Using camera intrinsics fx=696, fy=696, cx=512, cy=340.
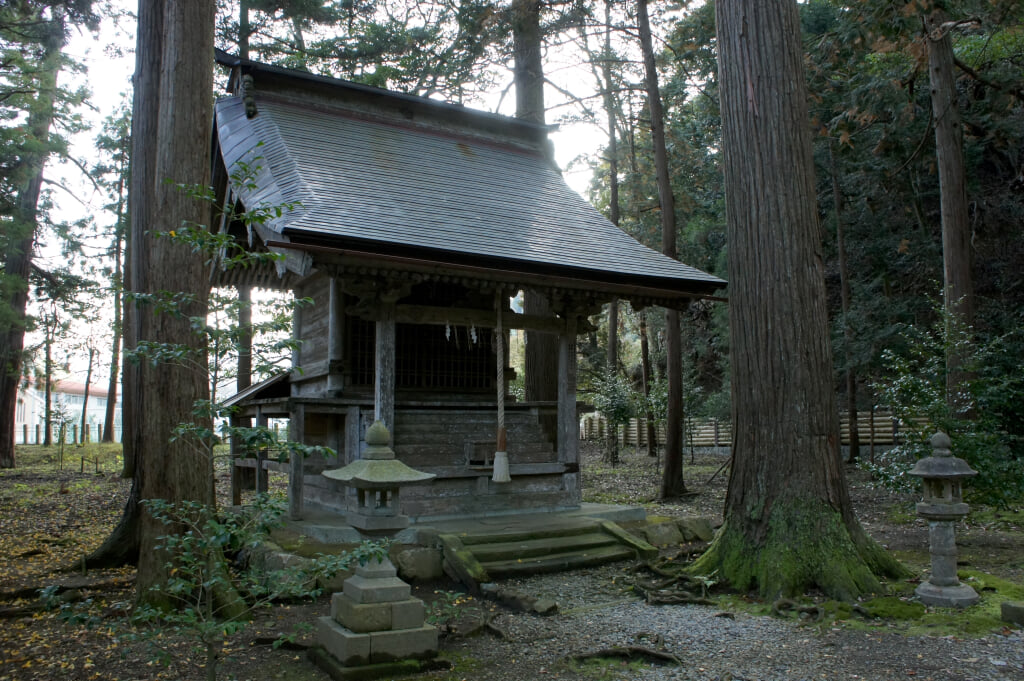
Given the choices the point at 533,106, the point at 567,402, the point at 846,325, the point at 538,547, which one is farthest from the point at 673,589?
the point at 846,325

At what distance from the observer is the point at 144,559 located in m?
5.56

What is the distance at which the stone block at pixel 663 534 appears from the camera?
8.84 m

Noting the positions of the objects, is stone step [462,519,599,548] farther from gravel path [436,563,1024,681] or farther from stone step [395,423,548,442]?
gravel path [436,563,1024,681]

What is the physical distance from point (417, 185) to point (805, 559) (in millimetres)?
7065

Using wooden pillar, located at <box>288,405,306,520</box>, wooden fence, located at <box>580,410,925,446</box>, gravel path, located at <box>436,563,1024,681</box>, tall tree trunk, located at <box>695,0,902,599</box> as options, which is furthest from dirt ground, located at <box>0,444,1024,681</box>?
wooden fence, located at <box>580,410,925,446</box>

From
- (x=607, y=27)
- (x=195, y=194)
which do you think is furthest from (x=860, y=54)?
(x=195, y=194)

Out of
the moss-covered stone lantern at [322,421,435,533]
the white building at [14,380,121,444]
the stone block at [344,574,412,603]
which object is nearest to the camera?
the stone block at [344,574,412,603]

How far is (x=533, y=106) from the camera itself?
15273mm

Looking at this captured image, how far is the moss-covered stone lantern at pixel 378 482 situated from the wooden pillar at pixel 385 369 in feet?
10.3

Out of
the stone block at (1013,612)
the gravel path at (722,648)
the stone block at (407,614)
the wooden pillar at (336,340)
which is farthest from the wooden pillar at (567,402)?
the stone block at (1013,612)

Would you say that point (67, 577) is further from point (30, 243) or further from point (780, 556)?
point (30, 243)

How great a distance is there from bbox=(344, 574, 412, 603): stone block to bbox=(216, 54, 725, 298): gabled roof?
11.2 feet

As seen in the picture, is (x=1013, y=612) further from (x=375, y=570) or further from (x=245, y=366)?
(x=245, y=366)

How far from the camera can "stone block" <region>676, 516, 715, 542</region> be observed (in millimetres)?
9141
